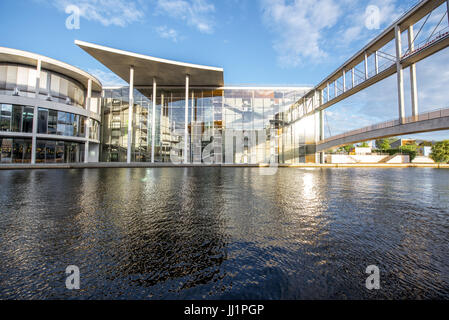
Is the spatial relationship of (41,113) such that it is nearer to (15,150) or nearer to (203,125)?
(15,150)

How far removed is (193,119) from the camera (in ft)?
98.9

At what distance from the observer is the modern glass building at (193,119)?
2852 centimetres

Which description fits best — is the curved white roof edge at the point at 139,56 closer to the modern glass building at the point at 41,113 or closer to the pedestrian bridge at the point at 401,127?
the modern glass building at the point at 41,113

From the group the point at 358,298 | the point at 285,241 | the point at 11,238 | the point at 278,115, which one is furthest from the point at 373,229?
the point at 278,115

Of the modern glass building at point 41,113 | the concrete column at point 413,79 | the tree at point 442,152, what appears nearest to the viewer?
the concrete column at point 413,79

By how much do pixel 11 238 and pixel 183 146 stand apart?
87.1 feet

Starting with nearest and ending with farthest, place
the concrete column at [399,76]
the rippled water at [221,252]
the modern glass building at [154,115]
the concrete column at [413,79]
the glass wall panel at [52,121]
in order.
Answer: the rippled water at [221,252] < the concrete column at [413,79] < the concrete column at [399,76] < the glass wall panel at [52,121] < the modern glass building at [154,115]

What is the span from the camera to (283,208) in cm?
419

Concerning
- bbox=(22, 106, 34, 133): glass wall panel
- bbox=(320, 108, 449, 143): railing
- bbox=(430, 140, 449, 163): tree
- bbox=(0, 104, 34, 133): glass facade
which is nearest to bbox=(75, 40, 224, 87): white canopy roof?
bbox=(22, 106, 34, 133): glass wall panel

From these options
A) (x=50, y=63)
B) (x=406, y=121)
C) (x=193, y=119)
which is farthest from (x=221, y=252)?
(x=50, y=63)

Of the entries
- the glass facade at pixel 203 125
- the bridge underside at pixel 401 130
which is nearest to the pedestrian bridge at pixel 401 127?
the bridge underside at pixel 401 130

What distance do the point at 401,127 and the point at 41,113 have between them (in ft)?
130

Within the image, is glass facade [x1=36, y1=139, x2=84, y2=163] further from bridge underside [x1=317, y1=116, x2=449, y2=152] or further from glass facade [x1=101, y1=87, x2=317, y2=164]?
bridge underside [x1=317, y1=116, x2=449, y2=152]
